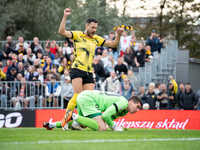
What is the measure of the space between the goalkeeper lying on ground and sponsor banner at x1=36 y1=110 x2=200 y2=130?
14.8ft

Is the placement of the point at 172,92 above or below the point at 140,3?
below

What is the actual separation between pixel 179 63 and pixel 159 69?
4401mm

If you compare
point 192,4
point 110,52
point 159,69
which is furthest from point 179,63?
point 192,4

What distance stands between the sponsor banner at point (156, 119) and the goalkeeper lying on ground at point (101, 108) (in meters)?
4.50

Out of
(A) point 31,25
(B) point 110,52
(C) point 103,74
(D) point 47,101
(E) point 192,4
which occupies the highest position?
(E) point 192,4

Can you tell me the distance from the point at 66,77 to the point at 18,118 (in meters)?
2.52

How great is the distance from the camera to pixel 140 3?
3139 cm

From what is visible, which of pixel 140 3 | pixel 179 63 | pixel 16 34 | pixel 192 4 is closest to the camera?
pixel 179 63

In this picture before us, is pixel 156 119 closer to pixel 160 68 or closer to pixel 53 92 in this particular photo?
pixel 53 92

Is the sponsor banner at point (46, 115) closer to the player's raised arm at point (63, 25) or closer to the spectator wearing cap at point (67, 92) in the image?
the spectator wearing cap at point (67, 92)

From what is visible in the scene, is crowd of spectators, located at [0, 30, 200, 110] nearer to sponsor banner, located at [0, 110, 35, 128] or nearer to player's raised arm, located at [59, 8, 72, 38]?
sponsor banner, located at [0, 110, 35, 128]

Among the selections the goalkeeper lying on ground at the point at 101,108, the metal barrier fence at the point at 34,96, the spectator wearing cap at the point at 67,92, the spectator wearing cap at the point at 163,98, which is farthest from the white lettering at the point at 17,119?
the spectator wearing cap at the point at 163,98

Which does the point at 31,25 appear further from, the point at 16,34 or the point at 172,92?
the point at 172,92

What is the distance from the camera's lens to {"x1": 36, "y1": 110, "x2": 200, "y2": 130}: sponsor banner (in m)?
10.8
